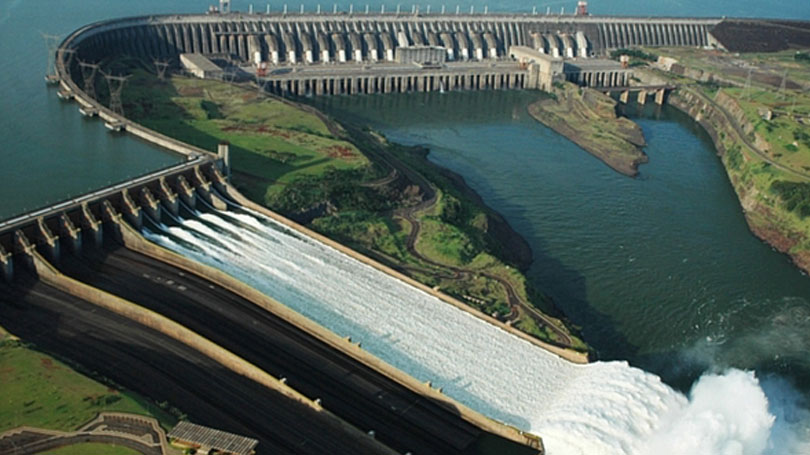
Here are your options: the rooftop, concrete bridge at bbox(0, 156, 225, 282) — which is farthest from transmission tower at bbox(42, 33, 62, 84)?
the rooftop

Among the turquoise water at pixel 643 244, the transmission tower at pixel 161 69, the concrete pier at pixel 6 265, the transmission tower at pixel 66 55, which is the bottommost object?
the turquoise water at pixel 643 244

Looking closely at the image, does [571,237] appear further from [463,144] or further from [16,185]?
[16,185]

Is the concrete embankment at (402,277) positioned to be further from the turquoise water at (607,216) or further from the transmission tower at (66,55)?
the transmission tower at (66,55)

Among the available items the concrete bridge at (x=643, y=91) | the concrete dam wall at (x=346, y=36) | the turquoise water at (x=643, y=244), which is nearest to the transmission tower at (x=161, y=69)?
the concrete dam wall at (x=346, y=36)

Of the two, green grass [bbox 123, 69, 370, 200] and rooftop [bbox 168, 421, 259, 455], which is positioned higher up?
Answer: green grass [bbox 123, 69, 370, 200]

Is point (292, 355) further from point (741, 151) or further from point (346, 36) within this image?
point (346, 36)

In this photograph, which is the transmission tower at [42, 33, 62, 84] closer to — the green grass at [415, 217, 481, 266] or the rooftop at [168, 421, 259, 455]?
the green grass at [415, 217, 481, 266]
